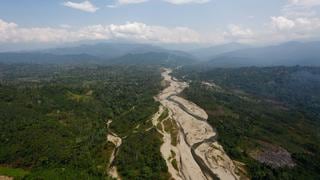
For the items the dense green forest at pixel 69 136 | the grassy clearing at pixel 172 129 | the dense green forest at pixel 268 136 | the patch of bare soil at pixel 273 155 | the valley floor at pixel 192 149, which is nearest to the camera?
the dense green forest at pixel 69 136

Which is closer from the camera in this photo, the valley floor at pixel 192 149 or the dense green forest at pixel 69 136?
the dense green forest at pixel 69 136

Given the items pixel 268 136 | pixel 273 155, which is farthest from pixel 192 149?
pixel 268 136

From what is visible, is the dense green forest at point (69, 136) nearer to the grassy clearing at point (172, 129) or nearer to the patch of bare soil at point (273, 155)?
the grassy clearing at point (172, 129)

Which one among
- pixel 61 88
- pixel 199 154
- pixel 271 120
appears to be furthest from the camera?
pixel 61 88

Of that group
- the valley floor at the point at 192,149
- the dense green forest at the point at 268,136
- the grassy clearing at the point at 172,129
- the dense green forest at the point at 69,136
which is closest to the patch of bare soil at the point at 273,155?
the dense green forest at the point at 268,136

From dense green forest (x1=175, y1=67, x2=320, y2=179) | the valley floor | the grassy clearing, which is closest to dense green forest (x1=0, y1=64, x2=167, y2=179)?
the valley floor

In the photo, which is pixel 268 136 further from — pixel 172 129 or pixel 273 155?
pixel 172 129

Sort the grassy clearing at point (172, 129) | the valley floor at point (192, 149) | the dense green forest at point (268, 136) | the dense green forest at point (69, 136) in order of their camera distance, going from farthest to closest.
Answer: the grassy clearing at point (172, 129) → the dense green forest at point (268, 136) → the valley floor at point (192, 149) → the dense green forest at point (69, 136)

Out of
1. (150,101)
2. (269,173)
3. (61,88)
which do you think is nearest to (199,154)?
(269,173)

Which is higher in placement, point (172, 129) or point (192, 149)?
point (192, 149)

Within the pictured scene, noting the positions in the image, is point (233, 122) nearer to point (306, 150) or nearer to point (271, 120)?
point (271, 120)

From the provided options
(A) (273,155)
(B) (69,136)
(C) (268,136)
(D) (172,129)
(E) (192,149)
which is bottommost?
(C) (268,136)
